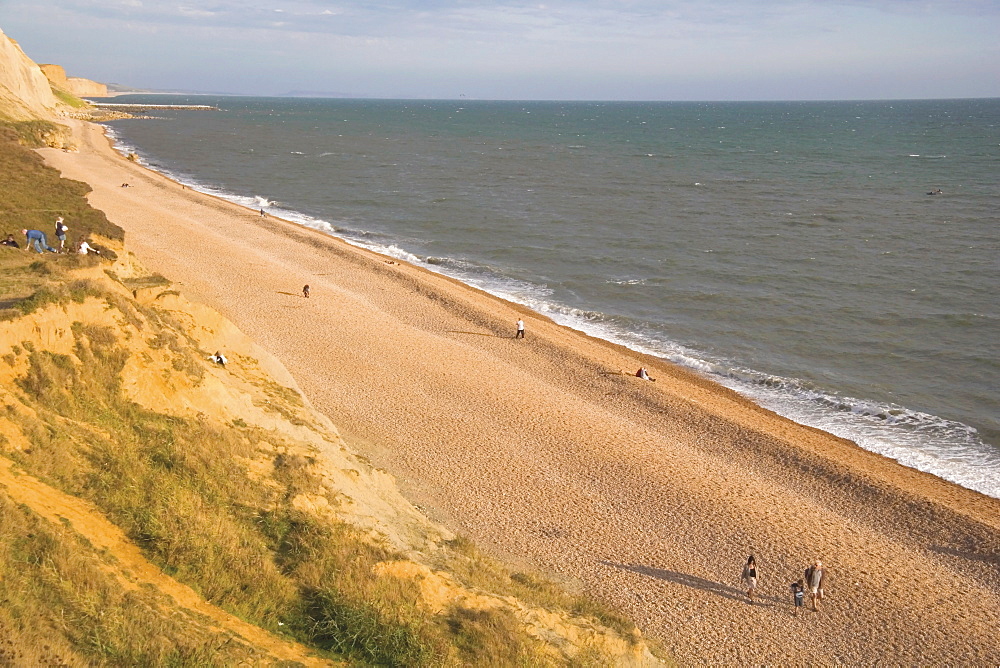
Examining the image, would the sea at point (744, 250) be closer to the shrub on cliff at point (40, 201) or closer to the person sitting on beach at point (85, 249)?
the shrub on cliff at point (40, 201)

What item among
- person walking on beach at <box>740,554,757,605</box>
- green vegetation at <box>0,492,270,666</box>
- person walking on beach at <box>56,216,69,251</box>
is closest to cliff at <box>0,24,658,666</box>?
green vegetation at <box>0,492,270,666</box>

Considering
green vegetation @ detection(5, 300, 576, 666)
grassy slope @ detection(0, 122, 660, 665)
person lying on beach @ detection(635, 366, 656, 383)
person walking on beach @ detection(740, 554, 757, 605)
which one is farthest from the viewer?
person lying on beach @ detection(635, 366, 656, 383)

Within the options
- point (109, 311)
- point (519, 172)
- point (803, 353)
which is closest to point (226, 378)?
point (109, 311)

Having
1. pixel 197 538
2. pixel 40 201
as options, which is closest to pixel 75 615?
pixel 197 538

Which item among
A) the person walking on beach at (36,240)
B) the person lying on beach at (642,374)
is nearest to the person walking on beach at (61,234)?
the person walking on beach at (36,240)

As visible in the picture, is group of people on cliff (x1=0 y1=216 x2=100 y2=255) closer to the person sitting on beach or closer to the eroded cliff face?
the person sitting on beach

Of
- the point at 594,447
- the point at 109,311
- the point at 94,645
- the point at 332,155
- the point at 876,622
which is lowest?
the point at 876,622

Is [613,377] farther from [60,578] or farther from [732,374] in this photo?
[60,578]

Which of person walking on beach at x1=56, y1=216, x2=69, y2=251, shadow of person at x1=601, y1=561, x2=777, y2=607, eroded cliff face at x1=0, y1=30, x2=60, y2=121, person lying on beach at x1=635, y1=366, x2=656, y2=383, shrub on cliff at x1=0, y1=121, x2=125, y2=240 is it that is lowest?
shadow of person at x1=601, y1=561, x2=777, y2=607
